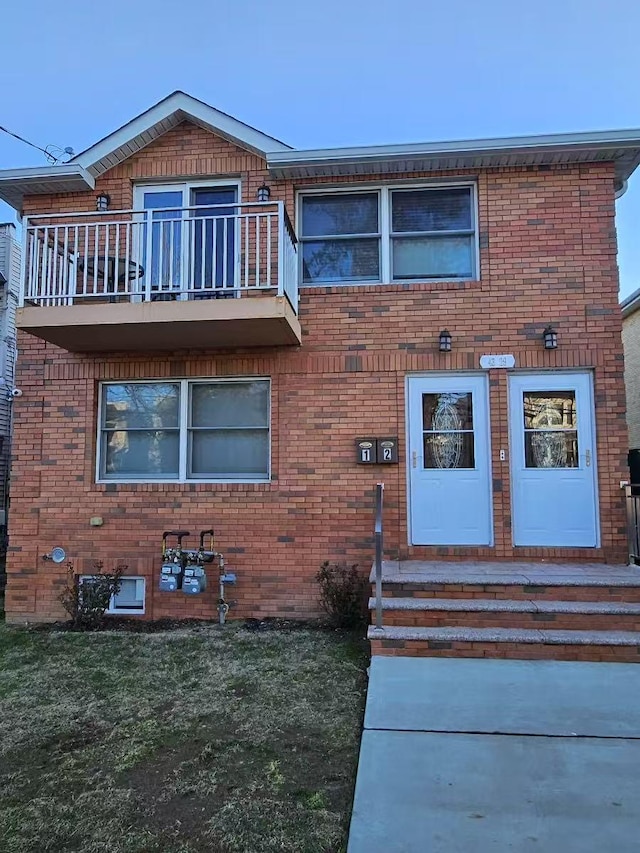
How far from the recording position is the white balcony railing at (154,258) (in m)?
6.16

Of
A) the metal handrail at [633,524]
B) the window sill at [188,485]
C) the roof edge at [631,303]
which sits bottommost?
the metal handrail at [633,524]

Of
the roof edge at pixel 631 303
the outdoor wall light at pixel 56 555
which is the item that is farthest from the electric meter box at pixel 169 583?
the roof edge at pixel 631 303

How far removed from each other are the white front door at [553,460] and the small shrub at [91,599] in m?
4.51

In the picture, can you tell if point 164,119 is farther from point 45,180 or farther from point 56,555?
point 56,555

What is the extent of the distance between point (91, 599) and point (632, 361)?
9.89 metres

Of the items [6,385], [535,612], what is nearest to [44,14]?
[6,385]

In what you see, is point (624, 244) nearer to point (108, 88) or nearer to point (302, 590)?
point (302, 590)

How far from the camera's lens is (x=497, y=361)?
256 inches

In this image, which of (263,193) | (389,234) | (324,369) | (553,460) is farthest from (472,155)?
(553,460)

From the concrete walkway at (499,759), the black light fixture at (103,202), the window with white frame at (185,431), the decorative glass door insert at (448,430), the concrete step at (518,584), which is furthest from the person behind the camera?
the black light fixture at (103,202)

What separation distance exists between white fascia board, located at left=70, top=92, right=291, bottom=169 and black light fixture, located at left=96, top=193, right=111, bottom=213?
35 cm

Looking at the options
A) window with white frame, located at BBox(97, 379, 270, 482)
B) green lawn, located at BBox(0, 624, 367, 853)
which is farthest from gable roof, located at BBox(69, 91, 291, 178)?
green lawn, located at BBox(0, 624, 367, 853)

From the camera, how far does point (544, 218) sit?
6.66 m

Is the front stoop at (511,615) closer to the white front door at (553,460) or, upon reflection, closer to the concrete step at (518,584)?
the concrete step at (518,584)
